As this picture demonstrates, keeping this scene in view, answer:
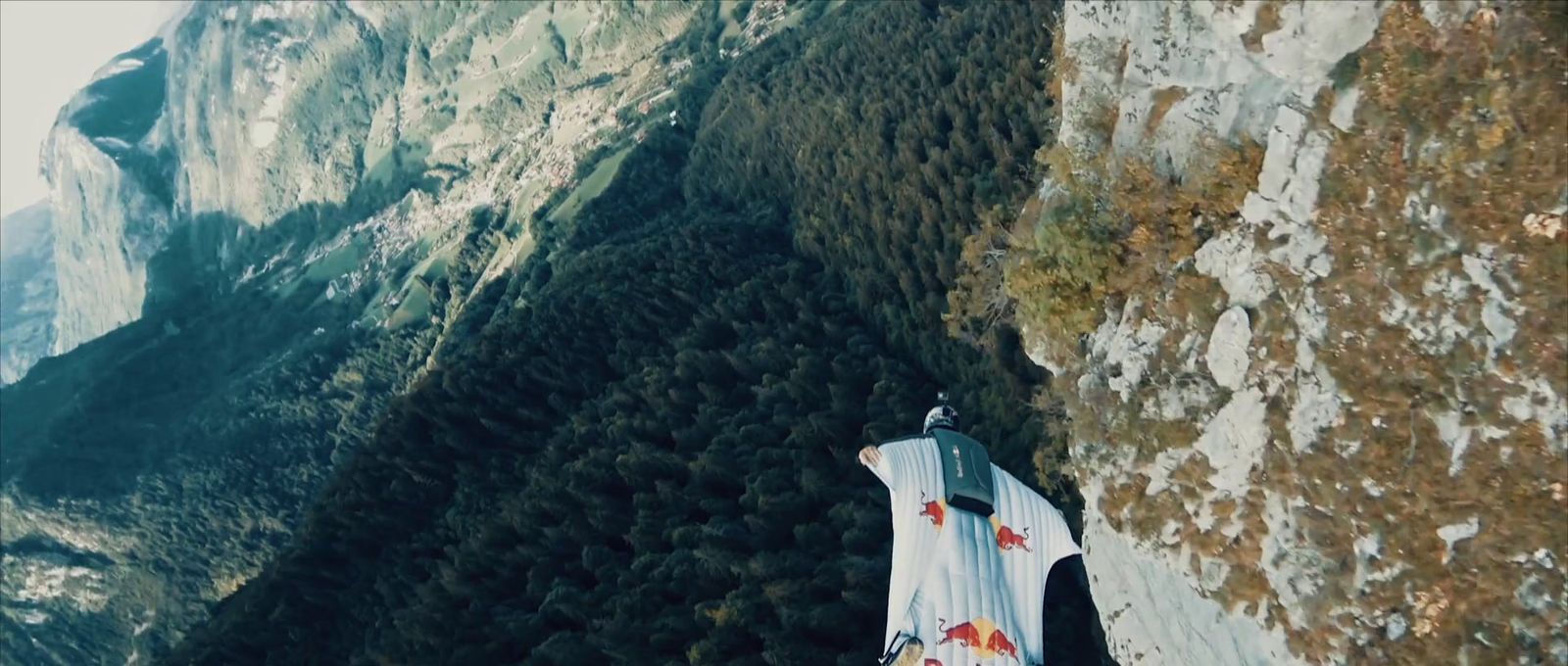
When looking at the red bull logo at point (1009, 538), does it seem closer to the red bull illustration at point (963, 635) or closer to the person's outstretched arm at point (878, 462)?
the red bull illustration at point (963, 635)

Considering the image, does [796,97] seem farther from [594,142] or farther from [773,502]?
[594,142]

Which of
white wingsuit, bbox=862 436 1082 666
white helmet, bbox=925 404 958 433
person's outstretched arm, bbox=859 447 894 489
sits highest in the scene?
white helmet, bbox=925 404 958 433

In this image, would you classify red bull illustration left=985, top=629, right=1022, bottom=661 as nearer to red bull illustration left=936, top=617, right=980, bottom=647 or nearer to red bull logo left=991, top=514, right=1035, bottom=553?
red bull illustration left=936, top=617, right=980, bottom=647

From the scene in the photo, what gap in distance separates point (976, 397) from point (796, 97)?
143ft

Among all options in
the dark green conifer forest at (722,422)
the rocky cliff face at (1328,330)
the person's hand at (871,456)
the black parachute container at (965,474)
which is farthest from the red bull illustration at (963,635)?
the dark green conifer forest at (722,422)

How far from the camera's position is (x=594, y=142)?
145250 millimetres

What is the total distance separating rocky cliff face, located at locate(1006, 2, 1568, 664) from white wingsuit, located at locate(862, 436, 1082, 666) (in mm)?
5342

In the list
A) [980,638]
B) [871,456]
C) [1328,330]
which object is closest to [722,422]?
[871,456]

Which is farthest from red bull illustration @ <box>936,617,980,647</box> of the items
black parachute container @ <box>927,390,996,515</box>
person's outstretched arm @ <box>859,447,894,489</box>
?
person's outstretched arm @ <box>859,447,894,489</box>

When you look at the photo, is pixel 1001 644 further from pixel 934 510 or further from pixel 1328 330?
pixel 1328 330

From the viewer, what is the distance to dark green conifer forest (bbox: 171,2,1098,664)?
1644 inches

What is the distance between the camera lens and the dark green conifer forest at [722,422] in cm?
4175

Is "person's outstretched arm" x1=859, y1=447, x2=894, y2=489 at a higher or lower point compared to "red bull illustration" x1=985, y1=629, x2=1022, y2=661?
higher

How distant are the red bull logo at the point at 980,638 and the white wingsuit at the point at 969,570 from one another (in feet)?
0.10
